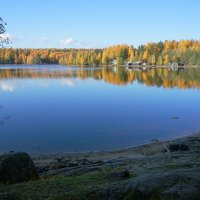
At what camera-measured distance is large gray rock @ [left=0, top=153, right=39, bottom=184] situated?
14.4 m

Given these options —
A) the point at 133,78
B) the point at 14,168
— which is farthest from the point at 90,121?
the point at 133,78

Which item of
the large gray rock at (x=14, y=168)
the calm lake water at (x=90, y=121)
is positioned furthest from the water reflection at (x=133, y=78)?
the large gray rock at (x=14, y=168)

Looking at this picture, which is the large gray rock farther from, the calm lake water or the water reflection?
the water reflection

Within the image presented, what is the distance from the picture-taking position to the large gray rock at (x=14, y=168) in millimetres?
14383

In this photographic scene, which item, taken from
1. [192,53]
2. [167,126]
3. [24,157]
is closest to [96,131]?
[167,126]

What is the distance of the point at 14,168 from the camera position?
14547 mm

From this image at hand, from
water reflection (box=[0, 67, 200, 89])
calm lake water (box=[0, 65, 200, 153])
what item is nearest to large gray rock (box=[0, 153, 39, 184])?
calm lake water (box=[0, 65, 200, 153])

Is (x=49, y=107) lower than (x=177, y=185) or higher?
lower

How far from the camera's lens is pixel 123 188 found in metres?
10.3

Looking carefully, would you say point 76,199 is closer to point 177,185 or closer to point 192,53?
point 177,185

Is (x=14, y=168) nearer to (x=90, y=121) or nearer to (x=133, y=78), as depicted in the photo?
(x=90, y=121)

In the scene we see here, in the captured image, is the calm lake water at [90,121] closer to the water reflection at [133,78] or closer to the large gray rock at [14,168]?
the large gray rock at [14,168]

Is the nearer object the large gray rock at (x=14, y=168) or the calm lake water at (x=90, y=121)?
the large gray rock at (x=14, y=168)

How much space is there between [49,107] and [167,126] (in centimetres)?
1934
